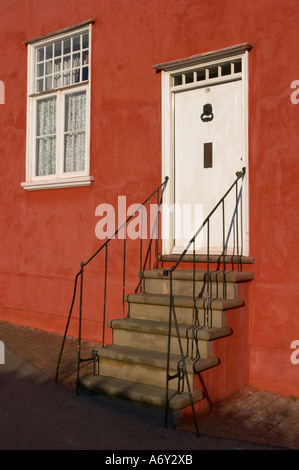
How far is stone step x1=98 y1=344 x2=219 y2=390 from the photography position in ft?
16.2

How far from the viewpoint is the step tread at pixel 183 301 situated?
17.7 ft

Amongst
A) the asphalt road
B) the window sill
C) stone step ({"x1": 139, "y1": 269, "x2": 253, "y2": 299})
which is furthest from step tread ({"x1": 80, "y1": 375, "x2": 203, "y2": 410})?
the window sill

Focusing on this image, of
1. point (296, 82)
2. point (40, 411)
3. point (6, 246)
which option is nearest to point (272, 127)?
point (296, 82)

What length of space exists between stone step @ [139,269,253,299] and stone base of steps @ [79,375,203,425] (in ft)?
4.01

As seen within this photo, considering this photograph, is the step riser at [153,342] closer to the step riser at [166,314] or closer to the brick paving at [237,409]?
the step riser at [166,314]

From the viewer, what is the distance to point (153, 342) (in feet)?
18.0

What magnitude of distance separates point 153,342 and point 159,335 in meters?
0.10

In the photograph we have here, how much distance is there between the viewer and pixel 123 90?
24.0 feet

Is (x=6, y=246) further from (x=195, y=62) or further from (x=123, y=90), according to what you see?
(x=195, y=62)

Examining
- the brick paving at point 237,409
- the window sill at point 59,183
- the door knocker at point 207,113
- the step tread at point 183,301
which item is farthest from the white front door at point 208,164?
the brick paving at point 237,409

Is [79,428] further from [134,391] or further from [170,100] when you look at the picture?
[170,100]

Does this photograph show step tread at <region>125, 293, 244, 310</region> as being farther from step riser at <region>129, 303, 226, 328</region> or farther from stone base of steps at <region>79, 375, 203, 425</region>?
stone base of steps at <region>79, 375, 203, 425</region>

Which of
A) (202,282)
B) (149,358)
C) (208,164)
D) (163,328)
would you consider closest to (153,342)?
(163,328)

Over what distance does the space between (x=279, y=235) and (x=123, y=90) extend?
3.11 metres
